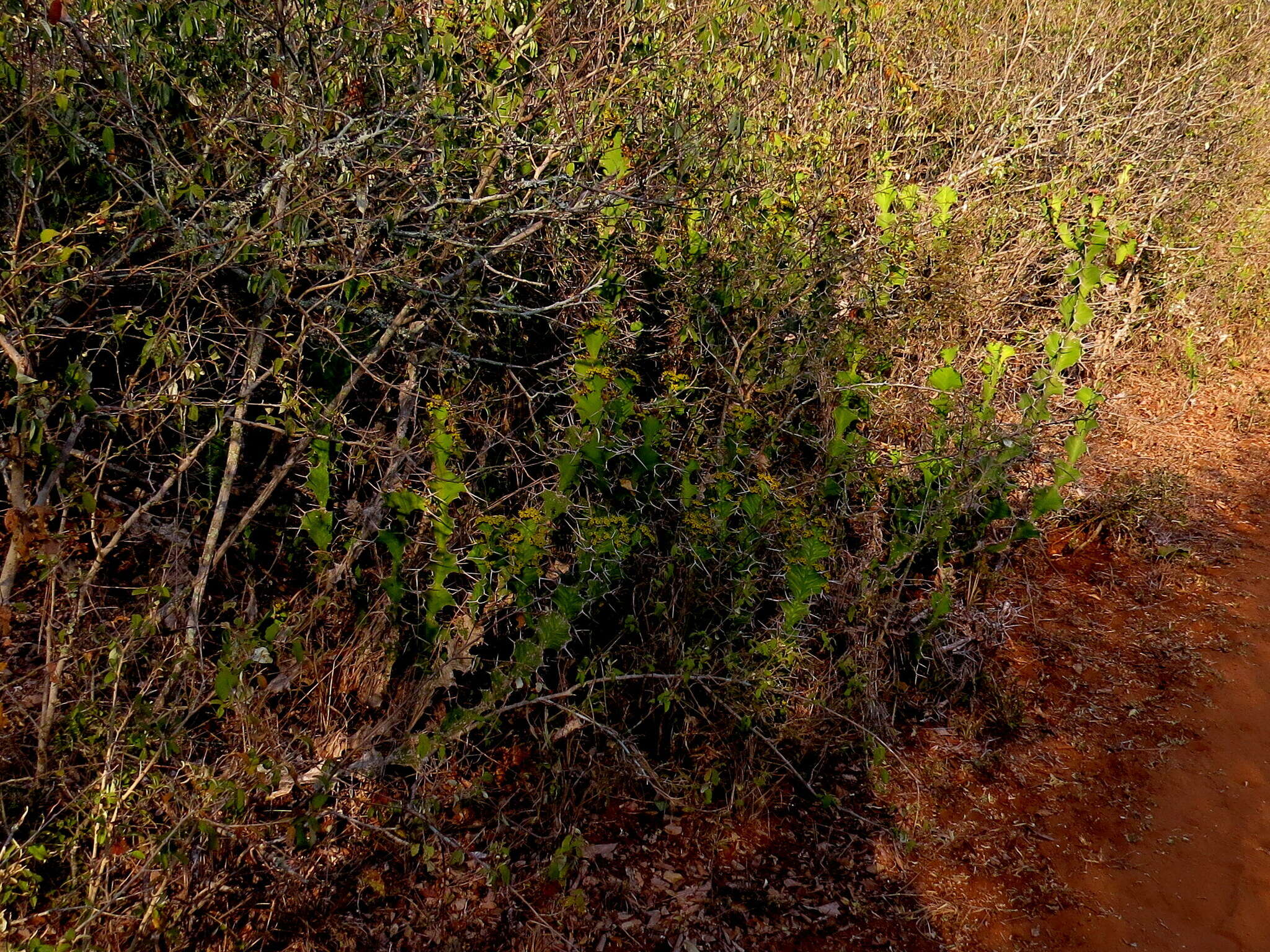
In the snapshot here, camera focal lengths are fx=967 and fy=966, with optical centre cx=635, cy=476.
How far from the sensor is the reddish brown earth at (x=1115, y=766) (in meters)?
3.41

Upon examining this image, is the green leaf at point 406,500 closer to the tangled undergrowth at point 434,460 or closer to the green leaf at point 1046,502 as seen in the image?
the tangled undergrowth at point 434,460

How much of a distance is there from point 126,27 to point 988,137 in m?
5.12

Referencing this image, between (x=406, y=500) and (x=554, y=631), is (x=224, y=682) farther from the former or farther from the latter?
(x=554, y=631)

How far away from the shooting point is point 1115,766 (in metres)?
4.09

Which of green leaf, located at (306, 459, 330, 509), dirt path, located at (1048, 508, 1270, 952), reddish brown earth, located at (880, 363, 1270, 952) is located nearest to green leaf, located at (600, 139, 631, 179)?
green leaf, located at (306, 459, 330, 509)

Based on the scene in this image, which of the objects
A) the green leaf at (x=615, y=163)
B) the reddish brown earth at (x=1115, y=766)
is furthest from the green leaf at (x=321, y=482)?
the reddish brown earth at (x=1115, y=766)

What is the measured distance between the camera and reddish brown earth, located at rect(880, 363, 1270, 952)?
341 centimetres

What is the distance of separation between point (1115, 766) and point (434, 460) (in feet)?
10.2

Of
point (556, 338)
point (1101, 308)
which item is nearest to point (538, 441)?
point (556, 338)

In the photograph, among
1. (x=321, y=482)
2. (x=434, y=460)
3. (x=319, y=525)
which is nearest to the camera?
(x=321, y=482)

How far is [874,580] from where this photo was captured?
4.05 m

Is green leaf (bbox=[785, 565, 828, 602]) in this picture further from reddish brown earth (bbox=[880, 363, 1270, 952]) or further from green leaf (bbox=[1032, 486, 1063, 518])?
green leaf (bbox=[1032, 486, 1063, 518])

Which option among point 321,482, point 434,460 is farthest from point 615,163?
Result: point 321,482

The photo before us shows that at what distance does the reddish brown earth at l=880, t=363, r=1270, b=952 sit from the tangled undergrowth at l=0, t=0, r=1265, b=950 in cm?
37
